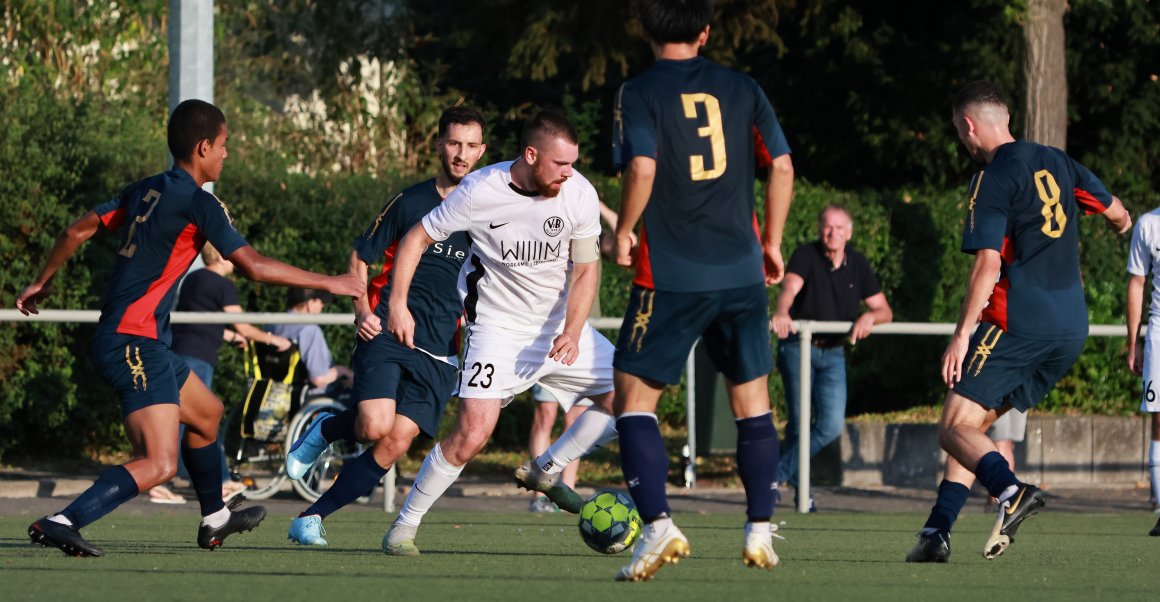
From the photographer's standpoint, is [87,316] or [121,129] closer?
[87,316]

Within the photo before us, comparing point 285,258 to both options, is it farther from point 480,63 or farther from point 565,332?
point 480,63

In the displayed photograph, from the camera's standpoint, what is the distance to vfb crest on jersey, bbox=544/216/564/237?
779 cm

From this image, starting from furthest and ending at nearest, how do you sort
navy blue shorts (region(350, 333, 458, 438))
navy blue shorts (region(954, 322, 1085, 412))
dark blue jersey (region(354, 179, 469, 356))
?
dark blue jersey (region(354, 179, 469, 356)) → navy blue shorts (region(350, 333, 458, 438)) → navy blue shorts (region(954, 322, 1085, 412))

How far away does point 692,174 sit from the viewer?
6.57m

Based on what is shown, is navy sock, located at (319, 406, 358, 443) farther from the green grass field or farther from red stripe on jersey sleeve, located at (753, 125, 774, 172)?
red stripe on jersey sleeve, located at (753, 125, 774, 172)

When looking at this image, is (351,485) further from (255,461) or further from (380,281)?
(255,461)

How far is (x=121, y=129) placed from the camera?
14.9 meters

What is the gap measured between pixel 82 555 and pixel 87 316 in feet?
11.3

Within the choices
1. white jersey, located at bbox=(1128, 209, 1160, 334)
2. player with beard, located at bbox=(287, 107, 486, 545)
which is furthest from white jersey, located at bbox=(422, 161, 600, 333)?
white jersey, located at bbox=(1128, 209, 1160, 334)

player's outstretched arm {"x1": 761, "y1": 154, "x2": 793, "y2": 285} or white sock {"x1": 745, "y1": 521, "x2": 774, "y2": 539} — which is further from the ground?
player's outstretched arm {"x1": 761, "y1": 154, "x2": 793, "y2": 285}

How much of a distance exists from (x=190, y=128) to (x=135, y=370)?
1.06m

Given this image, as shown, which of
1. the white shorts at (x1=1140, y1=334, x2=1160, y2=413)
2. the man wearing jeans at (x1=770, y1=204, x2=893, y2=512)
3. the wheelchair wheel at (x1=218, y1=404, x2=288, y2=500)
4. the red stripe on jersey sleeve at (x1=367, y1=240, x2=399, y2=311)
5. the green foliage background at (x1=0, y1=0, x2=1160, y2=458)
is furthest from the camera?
the green foliage background at (x1=0, y1=0, x2=1160, y2=458)

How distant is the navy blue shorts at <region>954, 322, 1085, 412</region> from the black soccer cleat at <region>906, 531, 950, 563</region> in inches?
23.9

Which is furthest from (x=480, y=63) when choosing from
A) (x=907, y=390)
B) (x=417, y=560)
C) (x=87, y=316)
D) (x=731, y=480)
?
(x=417, y=560)
